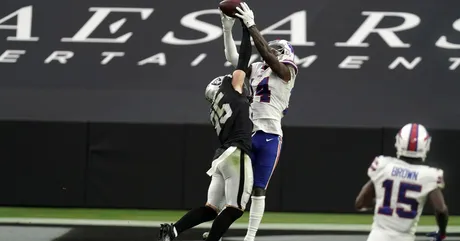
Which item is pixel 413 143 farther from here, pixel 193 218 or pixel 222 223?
pixel 193 218

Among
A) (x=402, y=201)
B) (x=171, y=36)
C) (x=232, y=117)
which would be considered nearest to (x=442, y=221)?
(x=402, y=201)

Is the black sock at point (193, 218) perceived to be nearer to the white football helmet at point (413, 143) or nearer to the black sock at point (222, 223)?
the black sock at point (222, 223)

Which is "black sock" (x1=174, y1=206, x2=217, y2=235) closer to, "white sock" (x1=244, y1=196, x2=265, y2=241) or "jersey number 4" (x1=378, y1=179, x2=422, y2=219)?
"white sock" (x1=244, y1=196, x2=265, y2=241)

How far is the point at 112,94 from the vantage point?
12.2 metres

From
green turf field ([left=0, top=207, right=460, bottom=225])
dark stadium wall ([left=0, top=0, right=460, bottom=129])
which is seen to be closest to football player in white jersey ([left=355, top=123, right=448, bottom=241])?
green turf field ([left=0, top=207, right=460, bottom=225])

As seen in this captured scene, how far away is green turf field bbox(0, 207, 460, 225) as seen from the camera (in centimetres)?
1080

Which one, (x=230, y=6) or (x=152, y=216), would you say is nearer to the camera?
(x=230, y=6)

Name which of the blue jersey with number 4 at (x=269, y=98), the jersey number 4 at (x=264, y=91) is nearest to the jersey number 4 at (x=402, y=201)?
Answer: the blue jersey with number 4 at (x=269, y=98)

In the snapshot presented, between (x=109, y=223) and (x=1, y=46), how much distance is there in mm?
3582

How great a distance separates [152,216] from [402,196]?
5726 mm

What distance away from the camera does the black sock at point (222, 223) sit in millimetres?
7449

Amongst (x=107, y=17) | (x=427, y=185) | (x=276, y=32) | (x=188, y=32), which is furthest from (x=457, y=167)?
(x=427, y=185)

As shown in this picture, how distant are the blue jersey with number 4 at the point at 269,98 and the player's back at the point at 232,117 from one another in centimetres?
19

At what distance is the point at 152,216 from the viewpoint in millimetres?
11008
